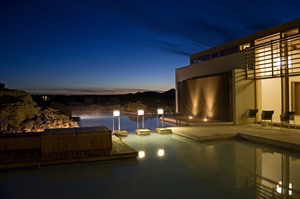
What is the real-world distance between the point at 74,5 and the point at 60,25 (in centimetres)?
256

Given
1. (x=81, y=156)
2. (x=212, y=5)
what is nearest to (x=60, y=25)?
(x=212, y=5)

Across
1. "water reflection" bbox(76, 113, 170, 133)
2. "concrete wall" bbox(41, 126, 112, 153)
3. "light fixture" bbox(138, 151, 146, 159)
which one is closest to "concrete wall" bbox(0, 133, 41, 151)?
"concrete wall" bbox(41, 126, 112, 153)

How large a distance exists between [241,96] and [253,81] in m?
0.87

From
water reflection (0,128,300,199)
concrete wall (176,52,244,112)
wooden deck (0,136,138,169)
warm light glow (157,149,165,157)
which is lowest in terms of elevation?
water reflection (0,128,300,199)

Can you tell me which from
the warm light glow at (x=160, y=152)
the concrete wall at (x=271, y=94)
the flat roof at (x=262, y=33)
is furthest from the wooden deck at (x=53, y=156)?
the concrete wall at (x=271, y=94)

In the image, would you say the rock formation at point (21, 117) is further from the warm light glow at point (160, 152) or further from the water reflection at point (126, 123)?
the warm light glow at point (160, 152)

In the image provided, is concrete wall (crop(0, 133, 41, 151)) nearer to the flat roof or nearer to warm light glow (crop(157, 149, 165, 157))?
warm light glow (crop(157, 149, 165, 157))

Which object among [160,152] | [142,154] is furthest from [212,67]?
[142,154]

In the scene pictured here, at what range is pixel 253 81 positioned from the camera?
997 centimetres

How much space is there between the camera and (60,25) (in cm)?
1315

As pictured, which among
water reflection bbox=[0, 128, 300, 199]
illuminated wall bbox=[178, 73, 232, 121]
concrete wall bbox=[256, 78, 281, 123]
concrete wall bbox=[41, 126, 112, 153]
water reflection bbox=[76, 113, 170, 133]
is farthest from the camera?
concrete wall bbox=[256, 78, 281, 123]

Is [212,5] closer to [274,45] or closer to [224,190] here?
[274,45]

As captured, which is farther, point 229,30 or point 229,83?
point 229,30

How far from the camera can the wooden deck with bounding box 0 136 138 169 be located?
4768 mm
